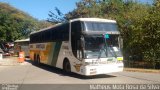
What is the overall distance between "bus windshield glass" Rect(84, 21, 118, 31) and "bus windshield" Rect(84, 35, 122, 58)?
0.51 meters

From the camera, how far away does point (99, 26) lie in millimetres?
16641

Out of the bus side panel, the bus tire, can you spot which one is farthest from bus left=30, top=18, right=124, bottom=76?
the bus side panel

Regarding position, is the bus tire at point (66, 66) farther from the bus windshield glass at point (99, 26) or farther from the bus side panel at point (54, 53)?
the bus windshield glass at point (99, 26)

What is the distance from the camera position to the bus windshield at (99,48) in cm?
1587

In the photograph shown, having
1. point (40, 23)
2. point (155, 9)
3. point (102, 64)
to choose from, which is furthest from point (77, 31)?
point (40, 23)

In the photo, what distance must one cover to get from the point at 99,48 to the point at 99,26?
1344mm

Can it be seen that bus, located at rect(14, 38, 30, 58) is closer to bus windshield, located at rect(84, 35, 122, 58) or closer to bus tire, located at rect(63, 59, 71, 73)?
bus tire, located at rect(63, 59, 71, 73)

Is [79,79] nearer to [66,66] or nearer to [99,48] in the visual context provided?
[99,48]

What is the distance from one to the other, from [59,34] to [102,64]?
5.37 m

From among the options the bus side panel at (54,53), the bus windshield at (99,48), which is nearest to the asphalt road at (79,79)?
the bus windshield at (99,48)

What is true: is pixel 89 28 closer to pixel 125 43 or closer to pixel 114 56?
pixel 114 56

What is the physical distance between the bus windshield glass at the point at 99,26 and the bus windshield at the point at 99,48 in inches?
20.2

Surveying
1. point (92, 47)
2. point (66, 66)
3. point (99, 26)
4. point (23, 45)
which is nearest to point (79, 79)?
point (92, 47)

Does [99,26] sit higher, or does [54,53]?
[99,26]
